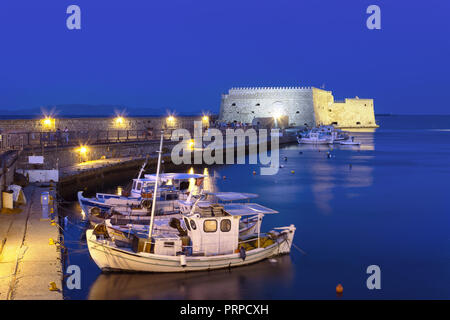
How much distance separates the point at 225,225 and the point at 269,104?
51.1 metres

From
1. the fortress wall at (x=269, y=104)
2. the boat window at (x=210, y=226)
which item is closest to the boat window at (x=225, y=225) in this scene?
the boat window at (x=210, y=226)

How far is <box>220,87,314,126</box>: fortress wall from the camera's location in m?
61.3

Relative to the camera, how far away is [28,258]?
9500 millimetres

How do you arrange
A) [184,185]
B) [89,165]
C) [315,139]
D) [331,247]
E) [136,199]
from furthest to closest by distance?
[315,139] < [89,165] < [184,185] < [136,199] < [331,247]

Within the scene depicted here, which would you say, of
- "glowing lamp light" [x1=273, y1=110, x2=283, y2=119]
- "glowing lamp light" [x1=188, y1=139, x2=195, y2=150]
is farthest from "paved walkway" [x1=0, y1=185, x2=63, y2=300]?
"glowing lamp light" [x1=273, y1=110, x2=283, y2=119]

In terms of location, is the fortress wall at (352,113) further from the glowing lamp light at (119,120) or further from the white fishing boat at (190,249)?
the white fishing boat at (190,249)

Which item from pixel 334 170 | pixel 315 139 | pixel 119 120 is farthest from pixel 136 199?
pixel 315 139

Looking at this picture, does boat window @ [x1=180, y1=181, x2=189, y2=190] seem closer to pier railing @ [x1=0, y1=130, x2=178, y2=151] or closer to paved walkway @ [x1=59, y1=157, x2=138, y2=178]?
paved walkway @ [x1=59, y1=157, x2=138, y2=178]

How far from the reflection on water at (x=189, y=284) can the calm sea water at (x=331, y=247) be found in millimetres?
21

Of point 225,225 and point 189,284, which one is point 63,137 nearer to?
point 225,225

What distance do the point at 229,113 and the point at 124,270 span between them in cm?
5260

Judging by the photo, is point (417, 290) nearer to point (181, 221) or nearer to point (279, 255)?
point (279, 255)

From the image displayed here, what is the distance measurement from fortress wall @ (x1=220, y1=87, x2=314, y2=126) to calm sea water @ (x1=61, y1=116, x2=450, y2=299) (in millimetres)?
32221

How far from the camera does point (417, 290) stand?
1076cm
